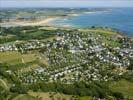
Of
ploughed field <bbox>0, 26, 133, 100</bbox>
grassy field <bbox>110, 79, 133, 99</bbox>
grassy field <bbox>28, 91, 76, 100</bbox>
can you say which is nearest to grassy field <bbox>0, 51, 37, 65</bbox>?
ploughed field <bbox>0, 26, 133, 100</bbox>

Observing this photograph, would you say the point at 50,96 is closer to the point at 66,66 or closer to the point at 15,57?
the point at 66,66

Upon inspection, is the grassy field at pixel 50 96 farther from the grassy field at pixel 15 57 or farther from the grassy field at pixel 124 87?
the grassy field at pixel 15 57

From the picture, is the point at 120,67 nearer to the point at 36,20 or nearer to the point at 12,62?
the point at 12,62

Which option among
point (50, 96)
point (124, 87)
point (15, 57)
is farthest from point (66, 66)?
point (50, 96)

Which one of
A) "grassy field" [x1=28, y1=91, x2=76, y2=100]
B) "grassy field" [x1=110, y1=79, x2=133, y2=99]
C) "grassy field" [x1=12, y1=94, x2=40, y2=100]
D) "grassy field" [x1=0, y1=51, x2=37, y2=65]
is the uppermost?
"grassy field" [x1=12, y1=94, x2=40, y2=100]

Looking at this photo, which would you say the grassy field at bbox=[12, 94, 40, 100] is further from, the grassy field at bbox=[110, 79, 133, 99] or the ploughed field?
the grassy field at bbox=[110, 79, 133, 99]

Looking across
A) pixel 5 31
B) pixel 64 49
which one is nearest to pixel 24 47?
pixel 64 49
